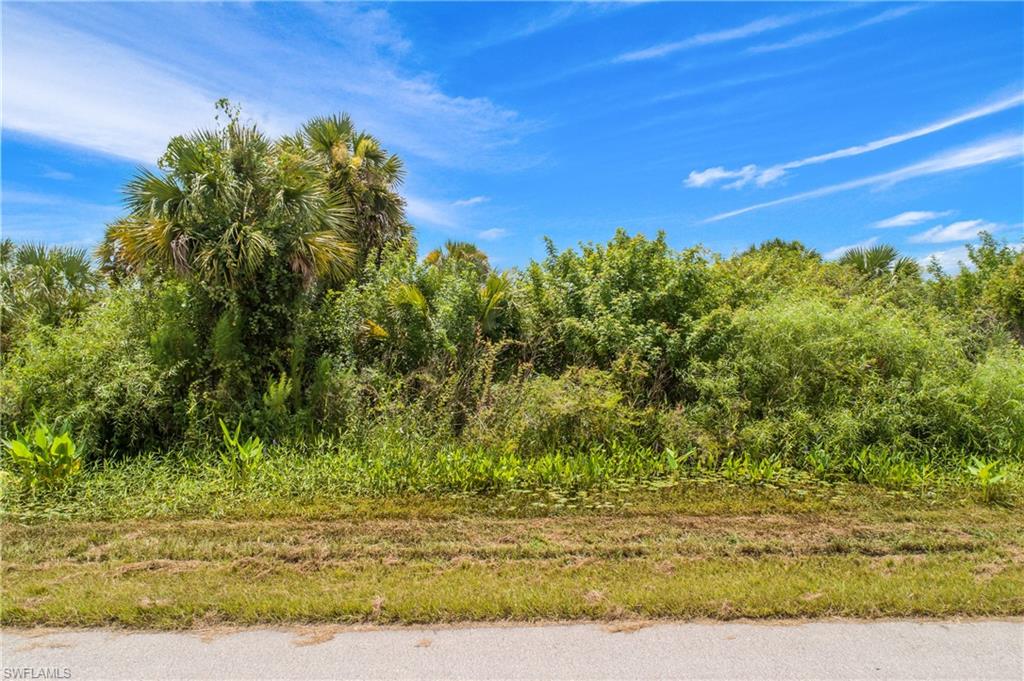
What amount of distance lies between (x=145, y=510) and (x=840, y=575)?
5.79 meters

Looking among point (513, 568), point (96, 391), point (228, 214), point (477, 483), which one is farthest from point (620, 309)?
point (96, 391)

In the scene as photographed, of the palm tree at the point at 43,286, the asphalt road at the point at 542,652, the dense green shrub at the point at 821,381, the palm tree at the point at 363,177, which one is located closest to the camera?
the asphalt road at the point at 542,652

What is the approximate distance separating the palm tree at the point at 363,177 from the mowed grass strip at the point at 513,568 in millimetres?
9477

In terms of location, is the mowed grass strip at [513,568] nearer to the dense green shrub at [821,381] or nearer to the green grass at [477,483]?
the green grass at [477,483]

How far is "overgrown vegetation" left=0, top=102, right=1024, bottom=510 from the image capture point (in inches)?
259

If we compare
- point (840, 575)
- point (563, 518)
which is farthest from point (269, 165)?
point (840, 575)

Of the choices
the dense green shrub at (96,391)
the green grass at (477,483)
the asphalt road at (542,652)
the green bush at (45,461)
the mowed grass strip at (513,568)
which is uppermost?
the dense green shrub at (96,391)

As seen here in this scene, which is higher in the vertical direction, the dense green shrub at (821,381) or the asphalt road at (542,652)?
the dense green shrub at (821,381)

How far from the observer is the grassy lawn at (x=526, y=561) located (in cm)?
355

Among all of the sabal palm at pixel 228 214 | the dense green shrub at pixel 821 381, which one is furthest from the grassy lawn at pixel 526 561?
the sabal palm at pixel 228 214

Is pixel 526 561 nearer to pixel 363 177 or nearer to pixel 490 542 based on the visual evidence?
pixel 490 542

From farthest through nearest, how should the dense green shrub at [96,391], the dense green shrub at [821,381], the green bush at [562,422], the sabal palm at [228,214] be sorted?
the sabal palm at [228,214] → the dense green shrub at [96,391] → the green bush at [562,422] → the dense green shrub at [821,381]

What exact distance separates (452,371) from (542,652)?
554 cm

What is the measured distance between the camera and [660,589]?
12.4ft
